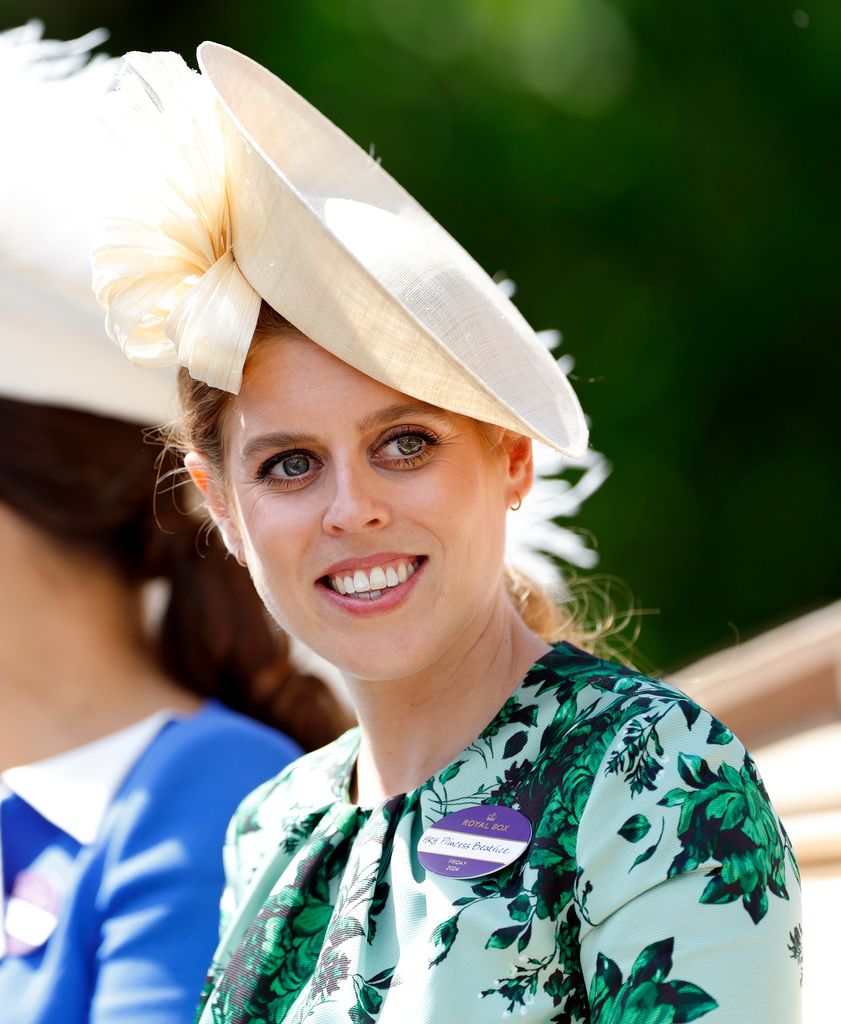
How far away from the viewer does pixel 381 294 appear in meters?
1.42

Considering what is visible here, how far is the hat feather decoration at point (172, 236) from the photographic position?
5.06ft

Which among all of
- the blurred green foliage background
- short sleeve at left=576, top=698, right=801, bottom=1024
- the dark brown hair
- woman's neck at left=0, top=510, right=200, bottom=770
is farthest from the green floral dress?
the blurred green foliage background

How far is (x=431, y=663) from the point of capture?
1.60 metres

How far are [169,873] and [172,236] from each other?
3.02ft

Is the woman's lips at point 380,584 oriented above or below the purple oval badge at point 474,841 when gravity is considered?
above

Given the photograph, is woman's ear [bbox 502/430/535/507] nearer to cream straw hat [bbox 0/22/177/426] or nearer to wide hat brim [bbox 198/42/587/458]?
wide hat brim [bbox 198/42/587/458]

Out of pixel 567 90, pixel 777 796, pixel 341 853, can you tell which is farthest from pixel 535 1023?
pixel 567 90

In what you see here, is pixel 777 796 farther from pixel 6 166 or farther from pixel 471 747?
pixel 6 166

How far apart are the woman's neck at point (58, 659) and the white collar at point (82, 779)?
0.07 meters

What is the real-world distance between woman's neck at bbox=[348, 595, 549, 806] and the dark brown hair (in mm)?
743

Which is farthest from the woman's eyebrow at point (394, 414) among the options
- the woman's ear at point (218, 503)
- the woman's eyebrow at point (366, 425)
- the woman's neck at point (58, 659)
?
the woman's neck at point (58, 659)

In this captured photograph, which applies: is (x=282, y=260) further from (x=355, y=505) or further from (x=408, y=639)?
(x=408, y=639)

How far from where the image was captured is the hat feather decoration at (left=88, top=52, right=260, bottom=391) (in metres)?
1.54

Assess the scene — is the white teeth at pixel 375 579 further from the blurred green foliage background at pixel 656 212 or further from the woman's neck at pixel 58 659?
the blurred green foliage background at pixel 656 212
